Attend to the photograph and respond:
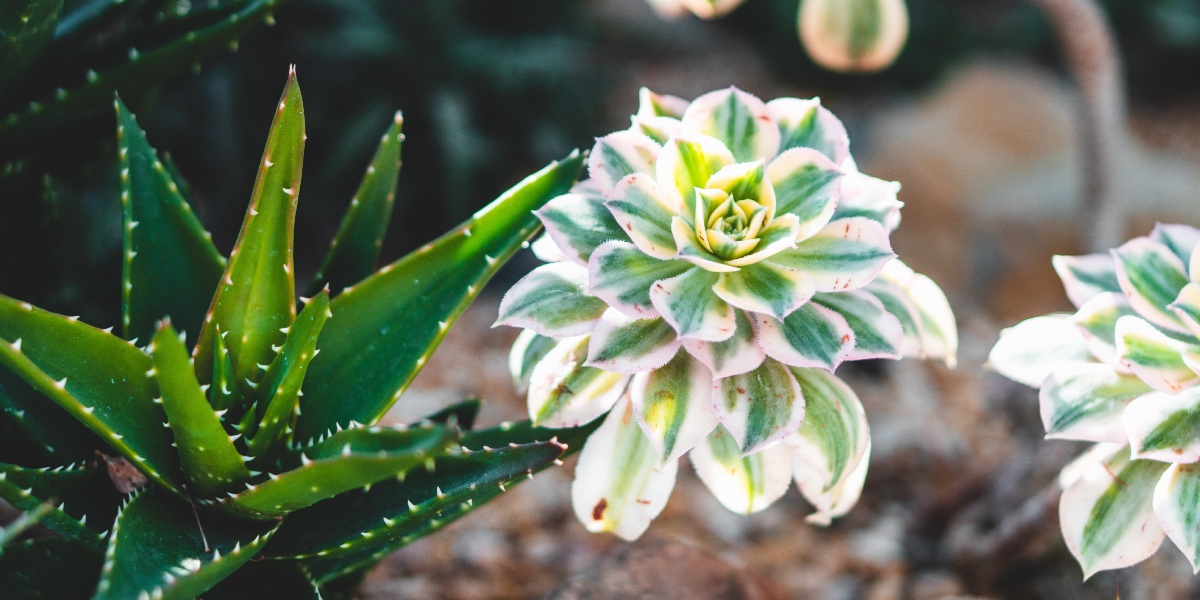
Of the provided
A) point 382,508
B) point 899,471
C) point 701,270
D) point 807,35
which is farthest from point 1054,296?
point 382,508

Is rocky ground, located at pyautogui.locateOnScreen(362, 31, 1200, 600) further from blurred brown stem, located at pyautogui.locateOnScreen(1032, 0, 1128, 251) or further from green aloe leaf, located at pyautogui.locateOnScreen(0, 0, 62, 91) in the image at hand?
green aloe leaf, located at pyautogui.locateOnScreen(0, 0, 62, 91)

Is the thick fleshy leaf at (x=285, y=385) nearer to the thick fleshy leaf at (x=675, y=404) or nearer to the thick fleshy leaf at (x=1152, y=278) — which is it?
the thick fleshy leaf at (x=675, y=404)

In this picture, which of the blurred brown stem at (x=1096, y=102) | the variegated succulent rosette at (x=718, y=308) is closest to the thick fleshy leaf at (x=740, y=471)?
the variegated succulent rosette at (x=718, y=308)

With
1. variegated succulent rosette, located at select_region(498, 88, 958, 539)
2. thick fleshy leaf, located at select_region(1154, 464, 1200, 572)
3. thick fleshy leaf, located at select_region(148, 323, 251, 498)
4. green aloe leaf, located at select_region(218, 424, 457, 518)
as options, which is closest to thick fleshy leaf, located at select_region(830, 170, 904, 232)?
variegated succulent rosette, located at select_region(498, 88, 958, 539)

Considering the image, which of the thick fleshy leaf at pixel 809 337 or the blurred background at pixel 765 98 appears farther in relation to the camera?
the blurred background at pixel 765 98

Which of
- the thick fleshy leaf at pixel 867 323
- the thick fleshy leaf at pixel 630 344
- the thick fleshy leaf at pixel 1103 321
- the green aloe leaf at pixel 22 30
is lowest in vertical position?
the thick fleshy leaf at pixel 1103 321

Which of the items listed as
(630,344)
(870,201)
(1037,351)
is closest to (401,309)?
→ (630,344)

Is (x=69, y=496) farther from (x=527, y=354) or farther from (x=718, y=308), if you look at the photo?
(x=718, y=308)
